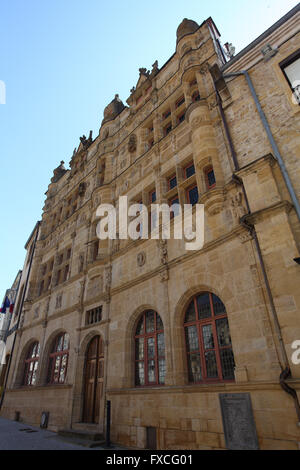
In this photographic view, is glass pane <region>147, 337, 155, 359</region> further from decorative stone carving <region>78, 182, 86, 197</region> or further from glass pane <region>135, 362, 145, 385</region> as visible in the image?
decorative stone carving <region>78, 182, 86, 197</region>

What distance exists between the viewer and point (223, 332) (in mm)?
6164

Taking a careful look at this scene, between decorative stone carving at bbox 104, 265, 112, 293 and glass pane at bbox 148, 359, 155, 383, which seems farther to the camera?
decorative stone carving at bbox 104, 265, 112, 293

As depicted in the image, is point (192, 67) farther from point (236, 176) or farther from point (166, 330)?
point (166, 330)

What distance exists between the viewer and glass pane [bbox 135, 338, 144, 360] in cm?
816

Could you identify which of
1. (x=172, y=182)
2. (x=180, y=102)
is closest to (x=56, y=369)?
(x=172, y=182)

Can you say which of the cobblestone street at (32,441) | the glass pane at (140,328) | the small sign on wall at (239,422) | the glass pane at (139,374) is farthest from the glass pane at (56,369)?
the small sign on wall at (239,422)

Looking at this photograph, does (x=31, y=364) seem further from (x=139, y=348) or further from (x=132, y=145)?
(x=132, y=145)

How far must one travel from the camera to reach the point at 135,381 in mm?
7988

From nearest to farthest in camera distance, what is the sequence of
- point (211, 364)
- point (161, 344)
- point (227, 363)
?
1. point (227, 363)
2. point (211, 364)
3. point (161, 344)

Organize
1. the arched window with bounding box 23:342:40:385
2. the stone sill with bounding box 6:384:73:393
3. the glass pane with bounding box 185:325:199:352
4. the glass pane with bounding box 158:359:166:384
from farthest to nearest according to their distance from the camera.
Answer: the arched window with bounding box 23:342:40:385
the stone sill with bounding box 6:384:73:393
the glass pane with bounding box 158:359:166:384
the glass pane with bounding box 185:325:199:352

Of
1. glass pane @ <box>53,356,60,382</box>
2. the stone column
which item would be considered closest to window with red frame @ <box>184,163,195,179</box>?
the stone column

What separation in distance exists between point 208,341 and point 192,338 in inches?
20.5

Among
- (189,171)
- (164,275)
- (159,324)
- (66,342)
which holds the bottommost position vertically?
(159,324)

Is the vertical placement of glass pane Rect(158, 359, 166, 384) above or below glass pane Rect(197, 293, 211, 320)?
below
